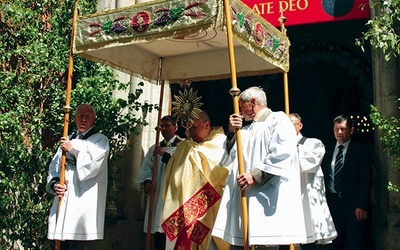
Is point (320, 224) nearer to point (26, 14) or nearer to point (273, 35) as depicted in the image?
point (273, 35)

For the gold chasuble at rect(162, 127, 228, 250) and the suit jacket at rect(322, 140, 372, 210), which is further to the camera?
the suit jacket at rect(322, 140, 372, 210)

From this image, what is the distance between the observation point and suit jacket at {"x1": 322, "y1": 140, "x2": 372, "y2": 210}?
19.6ft

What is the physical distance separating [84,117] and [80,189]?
2.70 ft

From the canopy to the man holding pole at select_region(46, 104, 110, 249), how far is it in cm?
94

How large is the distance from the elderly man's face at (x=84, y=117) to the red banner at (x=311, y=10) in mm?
3054

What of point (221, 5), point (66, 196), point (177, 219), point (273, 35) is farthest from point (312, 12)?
point (66, 196)

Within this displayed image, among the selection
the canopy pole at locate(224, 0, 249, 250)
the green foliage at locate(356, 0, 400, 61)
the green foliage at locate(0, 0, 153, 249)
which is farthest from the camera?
the green foliage at locate(0, 0, 153, 249)

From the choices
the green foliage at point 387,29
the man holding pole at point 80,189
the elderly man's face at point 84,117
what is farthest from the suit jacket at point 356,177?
the elderly man's face at point 84,117

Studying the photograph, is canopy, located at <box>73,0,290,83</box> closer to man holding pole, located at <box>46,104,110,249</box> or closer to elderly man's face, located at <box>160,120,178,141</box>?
elderly man's face, located at <box>160,120,178,141</box>

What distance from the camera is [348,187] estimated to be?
6055 mm

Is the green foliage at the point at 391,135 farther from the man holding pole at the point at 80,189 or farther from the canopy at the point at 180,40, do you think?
the man holding pole at the point at 80,189

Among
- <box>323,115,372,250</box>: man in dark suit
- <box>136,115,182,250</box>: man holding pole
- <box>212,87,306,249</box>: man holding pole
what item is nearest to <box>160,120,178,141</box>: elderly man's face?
<box>136,115,182,250</box>: man holding pole

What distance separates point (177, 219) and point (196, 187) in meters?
0.40

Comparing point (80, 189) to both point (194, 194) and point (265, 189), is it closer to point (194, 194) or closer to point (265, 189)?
point (194, 194)
